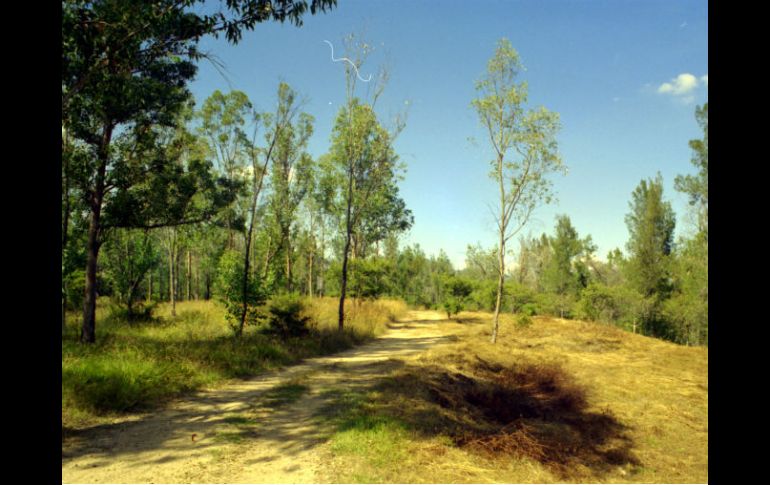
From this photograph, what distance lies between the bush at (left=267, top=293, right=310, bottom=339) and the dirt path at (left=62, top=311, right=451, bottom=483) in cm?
629

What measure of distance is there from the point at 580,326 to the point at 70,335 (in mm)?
29372

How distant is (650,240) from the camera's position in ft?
123

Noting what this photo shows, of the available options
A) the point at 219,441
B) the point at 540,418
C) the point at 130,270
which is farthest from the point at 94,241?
the point at 540,418

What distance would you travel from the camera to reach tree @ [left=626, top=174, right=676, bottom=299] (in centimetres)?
3638

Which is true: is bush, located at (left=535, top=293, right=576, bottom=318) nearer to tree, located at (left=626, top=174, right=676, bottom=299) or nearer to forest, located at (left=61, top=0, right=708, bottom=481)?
forest, located at (left=61, top=0, right=708, bottom=481)

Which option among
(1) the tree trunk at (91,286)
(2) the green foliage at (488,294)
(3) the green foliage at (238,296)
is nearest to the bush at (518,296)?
(2) the green foliage at (488,294)

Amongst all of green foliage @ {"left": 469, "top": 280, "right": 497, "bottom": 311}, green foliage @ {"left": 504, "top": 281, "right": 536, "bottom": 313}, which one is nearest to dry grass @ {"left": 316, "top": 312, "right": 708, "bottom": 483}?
green foliage @ {"left": 469, "top": 280, "right": 497, "bottom": 311}

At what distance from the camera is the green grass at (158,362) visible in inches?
301

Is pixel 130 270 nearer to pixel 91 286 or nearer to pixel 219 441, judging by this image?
pixel 91 286
